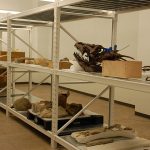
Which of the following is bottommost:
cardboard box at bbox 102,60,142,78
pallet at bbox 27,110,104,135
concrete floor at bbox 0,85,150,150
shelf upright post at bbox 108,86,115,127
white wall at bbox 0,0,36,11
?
concrete floor at bbox 0,85,150,150

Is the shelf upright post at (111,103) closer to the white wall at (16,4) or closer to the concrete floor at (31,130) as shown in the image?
the concrete floor at (31,130)

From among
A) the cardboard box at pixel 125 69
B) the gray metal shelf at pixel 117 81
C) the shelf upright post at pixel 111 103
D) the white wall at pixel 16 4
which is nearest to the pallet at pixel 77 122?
the shelf upright post at pixel 111 103

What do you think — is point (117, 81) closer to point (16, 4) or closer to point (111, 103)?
point (111, 103)

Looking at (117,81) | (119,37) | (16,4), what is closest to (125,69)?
(117,81)

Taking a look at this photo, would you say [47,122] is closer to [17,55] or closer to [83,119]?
[83,119]

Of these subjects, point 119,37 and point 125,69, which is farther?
point 119,37

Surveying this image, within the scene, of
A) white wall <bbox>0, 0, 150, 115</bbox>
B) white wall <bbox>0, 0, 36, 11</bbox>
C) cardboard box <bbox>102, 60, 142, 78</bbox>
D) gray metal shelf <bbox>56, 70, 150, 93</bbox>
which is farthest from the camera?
white wall <bbox>0, 0, 36, 11</bbox>

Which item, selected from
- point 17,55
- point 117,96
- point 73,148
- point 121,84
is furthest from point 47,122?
point 117,96

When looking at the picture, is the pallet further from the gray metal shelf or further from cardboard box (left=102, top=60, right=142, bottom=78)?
cardboard box (left=102, top=60, right=142, bottom=78)

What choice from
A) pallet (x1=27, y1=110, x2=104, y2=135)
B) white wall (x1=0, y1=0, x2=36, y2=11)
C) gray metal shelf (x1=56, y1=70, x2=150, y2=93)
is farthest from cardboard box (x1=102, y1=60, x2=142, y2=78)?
white wall (x1=0, y1=0, x2=36, y2=11)

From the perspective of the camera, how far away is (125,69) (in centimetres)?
223

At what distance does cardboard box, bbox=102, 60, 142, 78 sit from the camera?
224cm

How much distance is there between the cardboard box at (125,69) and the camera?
88.0 inches

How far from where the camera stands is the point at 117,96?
20.0 ft
